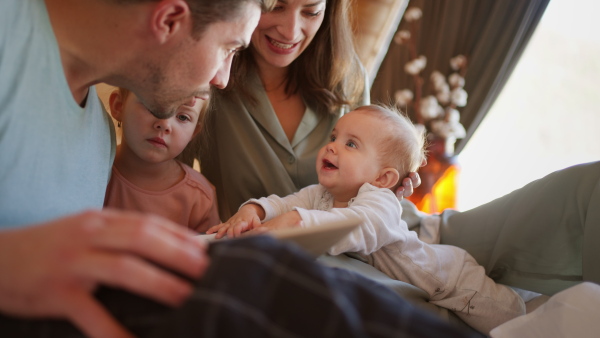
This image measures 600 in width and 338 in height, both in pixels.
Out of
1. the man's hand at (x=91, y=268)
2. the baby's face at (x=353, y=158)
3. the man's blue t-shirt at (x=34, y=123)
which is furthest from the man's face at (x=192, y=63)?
the man's hand at (x=91, y=268)

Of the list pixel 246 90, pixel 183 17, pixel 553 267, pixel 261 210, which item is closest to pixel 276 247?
pixel 183 17

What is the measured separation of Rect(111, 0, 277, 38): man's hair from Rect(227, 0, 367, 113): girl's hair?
2.52 feet

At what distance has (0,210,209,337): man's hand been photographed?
0.70 m

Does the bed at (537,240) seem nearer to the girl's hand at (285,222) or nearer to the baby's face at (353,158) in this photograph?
the girl's hand at (285,222)

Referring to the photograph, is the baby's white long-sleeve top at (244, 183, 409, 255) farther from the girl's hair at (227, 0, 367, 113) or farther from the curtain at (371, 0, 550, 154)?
the curtain at (371, 0, 550, 154)

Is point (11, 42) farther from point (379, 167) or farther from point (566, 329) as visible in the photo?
point (566, 329)

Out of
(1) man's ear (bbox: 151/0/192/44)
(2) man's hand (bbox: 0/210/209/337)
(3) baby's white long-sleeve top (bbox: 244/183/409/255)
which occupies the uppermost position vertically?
(1) man's ear (bbox: 151/0/192/44)

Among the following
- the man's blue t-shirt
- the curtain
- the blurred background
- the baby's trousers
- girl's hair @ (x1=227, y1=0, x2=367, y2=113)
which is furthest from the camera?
the blurred background

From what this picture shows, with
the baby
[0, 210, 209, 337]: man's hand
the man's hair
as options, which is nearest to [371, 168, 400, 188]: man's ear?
the baby

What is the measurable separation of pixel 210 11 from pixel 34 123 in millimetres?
439

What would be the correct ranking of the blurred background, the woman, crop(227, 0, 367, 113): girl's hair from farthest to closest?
the blurred background → crop(227, 0, 367, 113): girl's hair → the woman

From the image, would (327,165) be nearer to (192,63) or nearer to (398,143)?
(398,143)

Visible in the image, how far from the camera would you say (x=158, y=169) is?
1871 mm

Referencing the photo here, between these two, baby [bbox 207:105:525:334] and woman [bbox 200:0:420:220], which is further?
woman [bbox 200:0:420:220]
